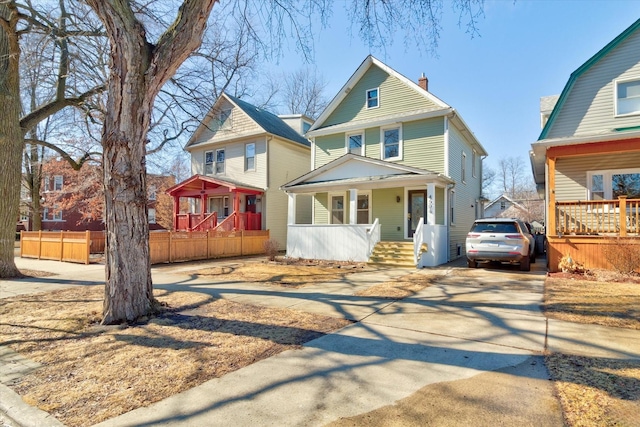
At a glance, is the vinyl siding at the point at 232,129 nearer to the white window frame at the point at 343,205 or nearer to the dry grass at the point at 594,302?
the white window frame at the point at 343,205

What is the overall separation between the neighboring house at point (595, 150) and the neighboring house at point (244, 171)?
12850mm

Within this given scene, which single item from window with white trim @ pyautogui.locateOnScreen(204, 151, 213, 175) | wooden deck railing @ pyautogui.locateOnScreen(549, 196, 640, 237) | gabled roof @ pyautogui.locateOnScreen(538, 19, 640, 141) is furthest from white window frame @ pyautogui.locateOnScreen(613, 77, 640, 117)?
window with white trim @ pyautogui.locateOnScreen(204, 151, 213, 175)

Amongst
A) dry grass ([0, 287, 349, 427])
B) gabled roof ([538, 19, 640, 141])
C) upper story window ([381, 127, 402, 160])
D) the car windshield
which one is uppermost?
gabled roof ([538, 19, 640, 141])

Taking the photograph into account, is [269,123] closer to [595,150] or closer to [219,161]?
[219,161]

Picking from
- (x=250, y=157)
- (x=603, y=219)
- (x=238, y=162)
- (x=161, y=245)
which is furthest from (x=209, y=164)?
(x=603, y=219)

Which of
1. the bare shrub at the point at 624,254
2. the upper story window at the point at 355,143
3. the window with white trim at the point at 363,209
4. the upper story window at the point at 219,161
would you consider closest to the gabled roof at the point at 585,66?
the bare shrub at the point at 624,254

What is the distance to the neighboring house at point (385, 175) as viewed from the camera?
44.3 ft

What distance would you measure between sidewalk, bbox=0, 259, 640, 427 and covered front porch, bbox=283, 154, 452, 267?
621 centimetres

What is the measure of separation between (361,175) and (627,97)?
9.17 m

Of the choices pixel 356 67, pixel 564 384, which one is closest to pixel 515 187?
pixel 356 67

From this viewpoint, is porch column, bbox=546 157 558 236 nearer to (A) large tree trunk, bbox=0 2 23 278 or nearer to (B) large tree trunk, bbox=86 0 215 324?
(B) large tree trunk, bbox=86 0 215 324

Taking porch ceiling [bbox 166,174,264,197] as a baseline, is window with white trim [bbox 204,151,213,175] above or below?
above

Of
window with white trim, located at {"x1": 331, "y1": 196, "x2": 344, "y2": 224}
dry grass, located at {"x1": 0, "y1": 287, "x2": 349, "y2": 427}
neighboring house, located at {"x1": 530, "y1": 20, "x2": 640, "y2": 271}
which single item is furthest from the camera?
window with white trim, located at {"x1": 331, "y1": 196, "x2": 344, "y2": 224}

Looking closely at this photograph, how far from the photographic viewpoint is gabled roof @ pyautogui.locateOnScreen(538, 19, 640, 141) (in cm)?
1133
